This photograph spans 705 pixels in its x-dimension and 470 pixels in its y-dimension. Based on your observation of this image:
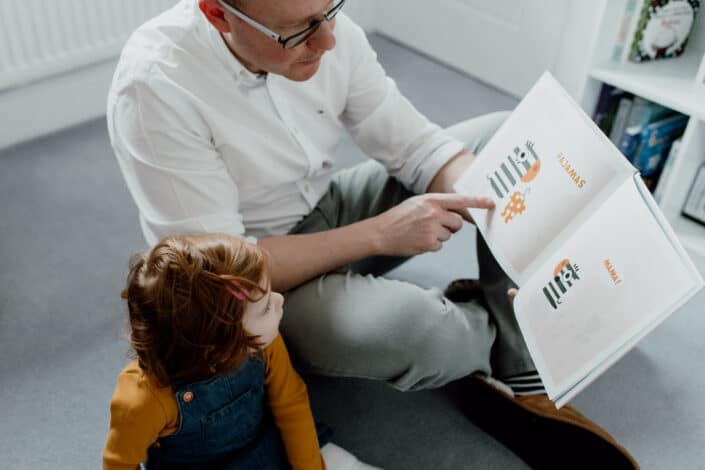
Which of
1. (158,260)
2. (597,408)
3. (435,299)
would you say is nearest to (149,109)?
(158,260)

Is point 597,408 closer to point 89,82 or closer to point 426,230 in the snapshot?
point 426,230

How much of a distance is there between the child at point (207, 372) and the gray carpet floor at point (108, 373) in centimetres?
21

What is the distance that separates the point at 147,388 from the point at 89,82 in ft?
4.21

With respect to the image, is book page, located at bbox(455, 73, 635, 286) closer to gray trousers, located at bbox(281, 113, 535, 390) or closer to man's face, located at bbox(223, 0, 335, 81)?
gray trousers, located at bbox(281, 113, 535, 390)

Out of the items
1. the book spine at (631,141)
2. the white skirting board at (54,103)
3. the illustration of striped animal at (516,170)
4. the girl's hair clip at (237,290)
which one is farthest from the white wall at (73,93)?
the girl's hair clip at (237,290)

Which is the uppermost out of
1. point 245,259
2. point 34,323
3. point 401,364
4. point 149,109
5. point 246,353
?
point 149,109

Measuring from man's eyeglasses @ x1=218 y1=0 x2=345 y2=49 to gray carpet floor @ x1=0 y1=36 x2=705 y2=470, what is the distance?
63 cm

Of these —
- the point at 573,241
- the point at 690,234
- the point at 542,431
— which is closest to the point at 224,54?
the point at 573,241

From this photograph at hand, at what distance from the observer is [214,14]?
39.7 inches

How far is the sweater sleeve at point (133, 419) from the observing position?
955mm

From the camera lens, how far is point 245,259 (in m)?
0.92

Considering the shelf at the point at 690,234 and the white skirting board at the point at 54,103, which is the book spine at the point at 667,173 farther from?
the white skirting board at the point at 54,103

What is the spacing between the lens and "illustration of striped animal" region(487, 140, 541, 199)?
1.10 m

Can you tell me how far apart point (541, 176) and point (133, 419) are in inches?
25.2
